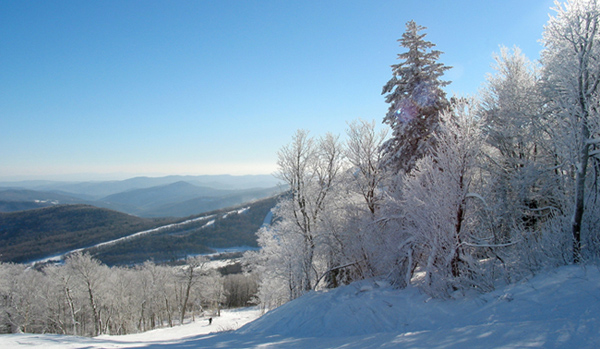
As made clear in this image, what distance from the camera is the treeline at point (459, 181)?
786cm

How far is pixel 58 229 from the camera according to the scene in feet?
444

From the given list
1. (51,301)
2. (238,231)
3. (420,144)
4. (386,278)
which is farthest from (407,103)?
(238,231)

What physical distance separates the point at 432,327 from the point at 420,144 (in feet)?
28.7

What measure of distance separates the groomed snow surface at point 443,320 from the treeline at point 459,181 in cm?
108

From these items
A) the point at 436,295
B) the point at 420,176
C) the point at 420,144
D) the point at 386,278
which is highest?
the point at 420,144

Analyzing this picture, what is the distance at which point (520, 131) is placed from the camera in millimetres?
13836

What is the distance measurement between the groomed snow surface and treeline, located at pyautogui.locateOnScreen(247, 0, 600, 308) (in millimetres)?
1077

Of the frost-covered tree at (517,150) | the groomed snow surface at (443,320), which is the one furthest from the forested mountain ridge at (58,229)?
the frost-covered tree at (517,150)

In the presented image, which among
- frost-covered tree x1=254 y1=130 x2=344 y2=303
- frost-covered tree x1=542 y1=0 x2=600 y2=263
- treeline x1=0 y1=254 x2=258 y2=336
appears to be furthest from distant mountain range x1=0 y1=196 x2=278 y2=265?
frost-covered tree x1=542 y1=0 x2=600 y2=263

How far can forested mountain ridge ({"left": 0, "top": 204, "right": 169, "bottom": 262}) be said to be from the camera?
113906 millimetres

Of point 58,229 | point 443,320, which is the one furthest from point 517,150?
point 58,229

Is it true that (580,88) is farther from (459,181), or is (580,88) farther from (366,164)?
(366,164)

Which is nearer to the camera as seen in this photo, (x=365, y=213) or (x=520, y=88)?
(x=520, y=88)

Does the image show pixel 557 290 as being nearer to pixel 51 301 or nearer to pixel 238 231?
pixel 51 301
